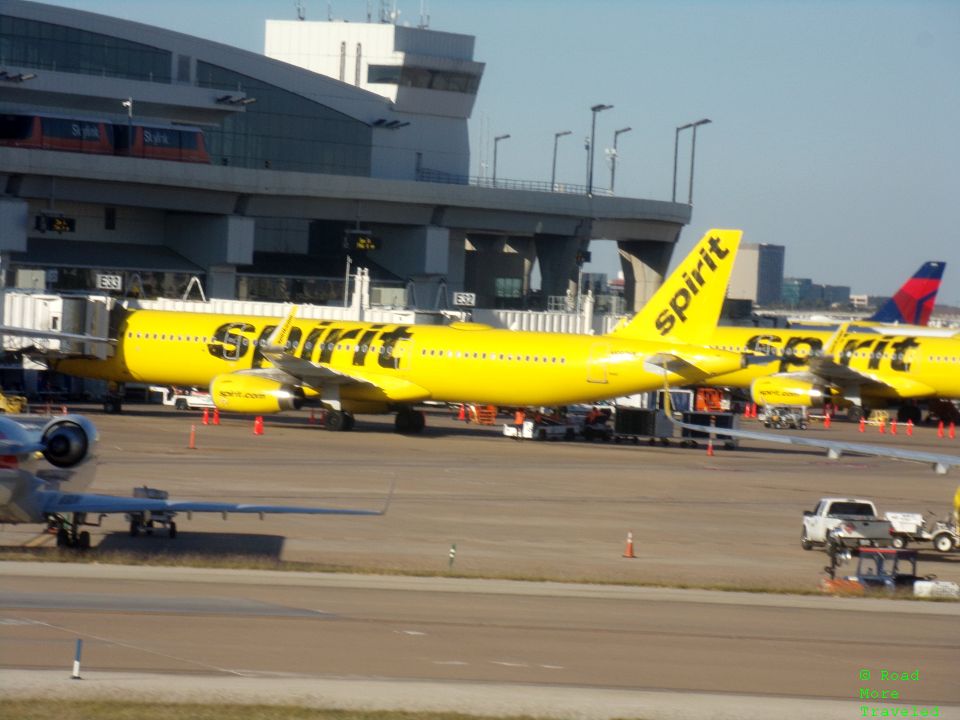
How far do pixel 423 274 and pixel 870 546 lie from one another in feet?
215

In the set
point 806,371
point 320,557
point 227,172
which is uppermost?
point 227,172

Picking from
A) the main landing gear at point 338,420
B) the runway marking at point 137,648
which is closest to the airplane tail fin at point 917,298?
the main landing gear at point 338,420

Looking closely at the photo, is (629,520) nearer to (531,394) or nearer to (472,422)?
(531,394)

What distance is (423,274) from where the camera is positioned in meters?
90.6

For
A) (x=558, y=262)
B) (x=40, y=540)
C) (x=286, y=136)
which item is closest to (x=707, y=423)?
(x=40, y=540)

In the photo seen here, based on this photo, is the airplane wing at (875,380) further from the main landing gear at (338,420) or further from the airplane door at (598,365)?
the main landing gear at (338,420)

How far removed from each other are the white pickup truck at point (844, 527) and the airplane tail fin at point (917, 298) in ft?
232

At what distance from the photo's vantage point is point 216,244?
8175 centimetres

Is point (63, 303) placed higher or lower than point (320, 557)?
higher

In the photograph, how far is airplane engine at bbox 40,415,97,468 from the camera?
22188mm

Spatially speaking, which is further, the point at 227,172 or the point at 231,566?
the point at 227,172

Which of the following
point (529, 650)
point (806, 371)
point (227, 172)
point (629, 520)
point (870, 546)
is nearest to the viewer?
point (529, 650)

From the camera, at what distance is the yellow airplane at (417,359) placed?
147 feet

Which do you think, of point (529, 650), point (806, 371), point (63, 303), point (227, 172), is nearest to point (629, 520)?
point (529, 650)
